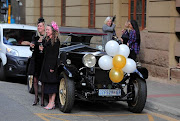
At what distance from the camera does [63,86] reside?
860cm

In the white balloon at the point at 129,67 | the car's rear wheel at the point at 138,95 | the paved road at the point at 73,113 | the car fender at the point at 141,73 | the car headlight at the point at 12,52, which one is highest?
the car headlight at the point at 12,52

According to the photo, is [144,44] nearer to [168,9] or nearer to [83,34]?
[168,9]

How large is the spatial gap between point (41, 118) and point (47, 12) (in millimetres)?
17196

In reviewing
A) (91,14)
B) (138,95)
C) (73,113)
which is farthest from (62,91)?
(91,14)

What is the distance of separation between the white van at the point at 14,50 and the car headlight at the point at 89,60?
431 centimetres

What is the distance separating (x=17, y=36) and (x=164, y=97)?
5.60 metres

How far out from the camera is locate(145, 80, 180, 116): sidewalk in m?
9.11

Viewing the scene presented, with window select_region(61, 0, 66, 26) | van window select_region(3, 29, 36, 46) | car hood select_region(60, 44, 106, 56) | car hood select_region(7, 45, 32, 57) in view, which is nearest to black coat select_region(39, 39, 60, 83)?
car hood select_region(60, 44, 106, 56)

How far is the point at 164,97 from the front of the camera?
10.4 meters

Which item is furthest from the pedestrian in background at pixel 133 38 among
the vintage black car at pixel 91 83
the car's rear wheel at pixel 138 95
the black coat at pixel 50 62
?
the black coat at pixel 50 62

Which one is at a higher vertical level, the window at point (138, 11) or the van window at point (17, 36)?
the window at point (138, 11)

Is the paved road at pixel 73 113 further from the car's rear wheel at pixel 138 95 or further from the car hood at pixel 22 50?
the car hood at pixel 22 50

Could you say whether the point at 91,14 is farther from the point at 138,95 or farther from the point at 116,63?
the point at 116,63

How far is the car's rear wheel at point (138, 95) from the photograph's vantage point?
8625mm
